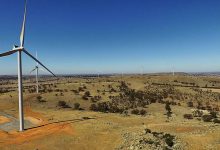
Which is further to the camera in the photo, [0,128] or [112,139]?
[0,128]

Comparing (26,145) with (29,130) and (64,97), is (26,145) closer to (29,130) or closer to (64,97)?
(29,130)

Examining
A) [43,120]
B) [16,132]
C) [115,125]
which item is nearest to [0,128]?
[16,132]

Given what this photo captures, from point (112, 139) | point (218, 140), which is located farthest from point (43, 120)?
point (218, 140)

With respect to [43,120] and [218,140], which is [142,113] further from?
[218,140]

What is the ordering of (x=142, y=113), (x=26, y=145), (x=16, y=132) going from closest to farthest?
(x=26, y=145) → (x=16, y=132) → (x=142, y=113)

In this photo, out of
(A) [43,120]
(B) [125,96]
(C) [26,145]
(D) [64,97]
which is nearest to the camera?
(C) [26,145]

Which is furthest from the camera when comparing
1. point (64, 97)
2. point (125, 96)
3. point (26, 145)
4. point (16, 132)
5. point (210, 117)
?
point (125, 96)

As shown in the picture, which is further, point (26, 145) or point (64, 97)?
point (64, 97)

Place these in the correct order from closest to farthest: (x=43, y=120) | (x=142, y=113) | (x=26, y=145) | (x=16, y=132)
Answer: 1. (x=26, y=145)
2. (x=16, y=132)
3. (x=43, y=120)
4. (x=142, y=113)
